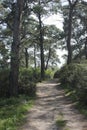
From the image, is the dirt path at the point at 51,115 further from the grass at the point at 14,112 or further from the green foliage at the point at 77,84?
the green foliage at the point at 77,84

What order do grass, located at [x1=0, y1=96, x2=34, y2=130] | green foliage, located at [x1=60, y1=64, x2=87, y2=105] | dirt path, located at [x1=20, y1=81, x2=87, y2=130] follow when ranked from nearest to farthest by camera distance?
dirt path, located at [x1=20, y1=81, x2=87, y2=130], grass, located at [x1=0, y1=96, x2=34, y2=130], green foliage, located at [x1=60, y1=64, x2=87, y2=105]

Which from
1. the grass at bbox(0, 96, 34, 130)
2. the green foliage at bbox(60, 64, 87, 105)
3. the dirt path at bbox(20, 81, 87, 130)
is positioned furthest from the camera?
the green foliage at bbox(60, 64, 87, 105)

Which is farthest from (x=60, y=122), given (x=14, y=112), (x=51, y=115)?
(x=14, y=112)

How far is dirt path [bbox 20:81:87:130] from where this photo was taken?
12092 mm

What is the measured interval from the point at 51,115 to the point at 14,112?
5.55ft

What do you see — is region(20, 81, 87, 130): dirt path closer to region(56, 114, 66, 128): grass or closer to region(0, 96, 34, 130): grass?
region(56, 114, 66, 128): grass

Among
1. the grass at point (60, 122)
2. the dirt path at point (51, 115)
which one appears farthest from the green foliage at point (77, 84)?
the grass at point (60, 122)

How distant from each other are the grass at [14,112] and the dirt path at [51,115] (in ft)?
1.08

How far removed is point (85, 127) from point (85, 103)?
14.1 ft

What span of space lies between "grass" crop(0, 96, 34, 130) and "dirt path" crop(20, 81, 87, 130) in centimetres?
33

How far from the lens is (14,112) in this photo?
1454cm

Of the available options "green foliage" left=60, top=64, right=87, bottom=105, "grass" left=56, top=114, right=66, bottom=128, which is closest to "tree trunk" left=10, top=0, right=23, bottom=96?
"green foliage" left=60, top=64, right=87, bottom=105

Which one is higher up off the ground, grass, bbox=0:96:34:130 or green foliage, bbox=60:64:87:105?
green foliage, bbox=60:64:87:105

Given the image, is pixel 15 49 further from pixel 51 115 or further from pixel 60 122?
pixel 60 122
